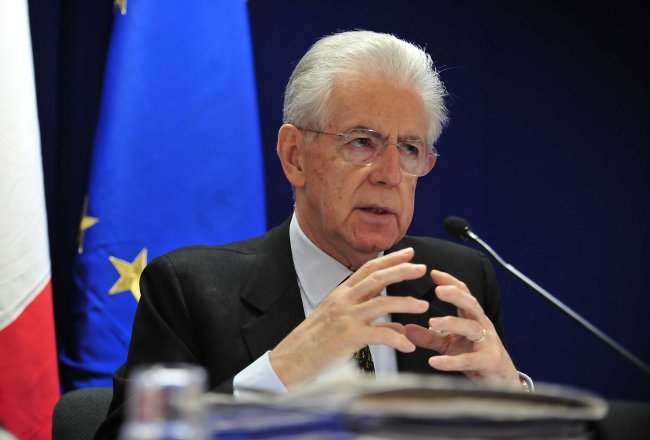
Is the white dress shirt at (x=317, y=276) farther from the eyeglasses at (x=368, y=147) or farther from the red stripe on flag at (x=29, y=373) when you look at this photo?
the red stripe on flag at (x=29, y=373)

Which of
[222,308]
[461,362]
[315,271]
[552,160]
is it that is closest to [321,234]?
[315,271]

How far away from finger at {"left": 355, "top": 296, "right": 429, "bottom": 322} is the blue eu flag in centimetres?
128

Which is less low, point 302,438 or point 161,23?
point 161,23

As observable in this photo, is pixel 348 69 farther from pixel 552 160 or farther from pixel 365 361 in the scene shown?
pixel 552 160

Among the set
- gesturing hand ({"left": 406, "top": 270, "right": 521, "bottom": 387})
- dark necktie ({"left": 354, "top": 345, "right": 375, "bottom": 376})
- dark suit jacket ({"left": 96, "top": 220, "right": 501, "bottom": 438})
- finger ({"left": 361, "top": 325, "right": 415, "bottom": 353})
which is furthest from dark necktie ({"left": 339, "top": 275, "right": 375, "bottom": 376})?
finger ({"left": 361, "top": 325, "right": 415, "bottom": 353})

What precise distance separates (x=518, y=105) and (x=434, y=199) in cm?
53

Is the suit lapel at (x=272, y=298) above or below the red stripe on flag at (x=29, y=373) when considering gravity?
above

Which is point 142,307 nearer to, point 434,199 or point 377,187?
point 377,187

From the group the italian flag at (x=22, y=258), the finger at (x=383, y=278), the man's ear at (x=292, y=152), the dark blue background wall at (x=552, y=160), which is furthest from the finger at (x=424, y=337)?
the dark blue background wall at (x=552, y=160)

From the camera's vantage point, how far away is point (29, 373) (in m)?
2.26

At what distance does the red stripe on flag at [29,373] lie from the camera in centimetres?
221

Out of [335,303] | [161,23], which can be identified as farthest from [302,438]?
[161,23]

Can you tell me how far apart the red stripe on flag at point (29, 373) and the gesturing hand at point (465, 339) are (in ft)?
4.02

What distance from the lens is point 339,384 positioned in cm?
67
